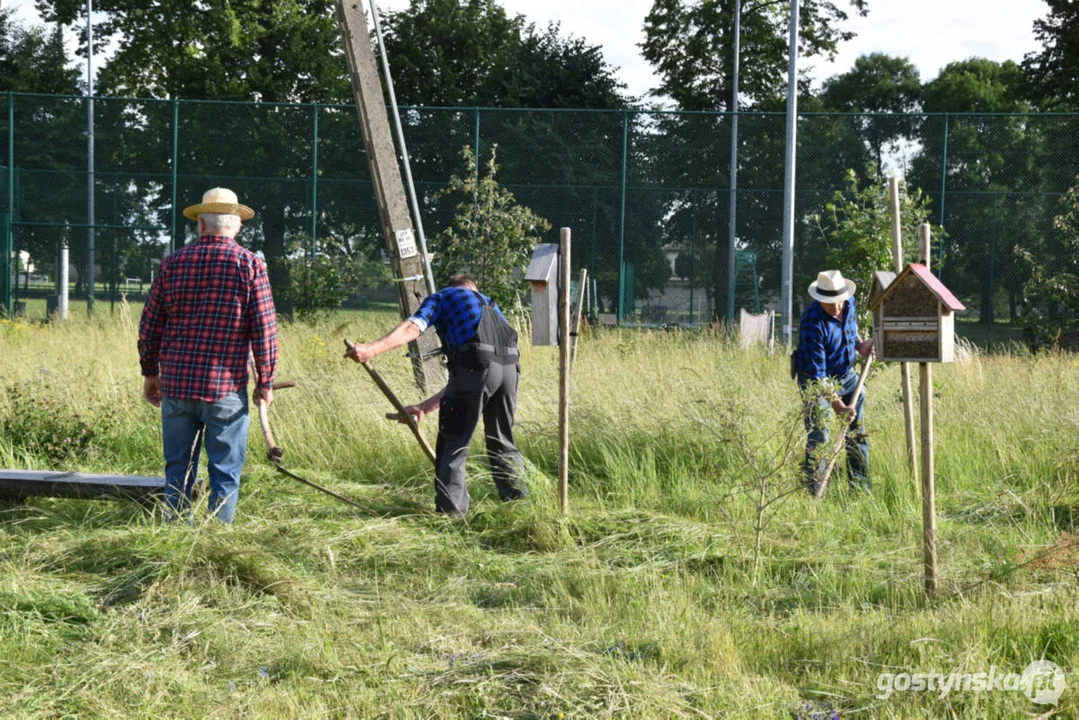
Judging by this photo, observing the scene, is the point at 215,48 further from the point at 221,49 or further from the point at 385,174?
the point at 385,174

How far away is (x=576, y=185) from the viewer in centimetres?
1839

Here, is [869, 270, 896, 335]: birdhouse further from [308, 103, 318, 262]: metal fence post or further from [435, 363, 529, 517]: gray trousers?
[308, 103, 318, 262]: metal fence post

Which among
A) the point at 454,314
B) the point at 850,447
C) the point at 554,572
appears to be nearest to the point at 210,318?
the point at 454,314

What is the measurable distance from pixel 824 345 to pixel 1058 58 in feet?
87.9

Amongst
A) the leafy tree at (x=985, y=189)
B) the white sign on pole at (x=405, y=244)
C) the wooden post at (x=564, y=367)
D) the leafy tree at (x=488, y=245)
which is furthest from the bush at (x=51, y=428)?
the leafy tree at (x=985, y=189)

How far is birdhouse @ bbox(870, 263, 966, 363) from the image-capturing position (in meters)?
4.50

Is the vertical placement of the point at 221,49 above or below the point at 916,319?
above

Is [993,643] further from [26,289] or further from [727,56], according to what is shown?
[727,56]

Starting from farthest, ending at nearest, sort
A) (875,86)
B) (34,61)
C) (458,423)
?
(875,86) → (34,61) → (458,423)

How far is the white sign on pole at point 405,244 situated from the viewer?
8625mm

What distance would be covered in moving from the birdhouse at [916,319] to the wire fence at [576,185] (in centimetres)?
1353

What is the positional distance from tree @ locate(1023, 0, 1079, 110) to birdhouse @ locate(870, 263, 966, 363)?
89.8ft

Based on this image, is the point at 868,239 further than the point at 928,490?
Yes

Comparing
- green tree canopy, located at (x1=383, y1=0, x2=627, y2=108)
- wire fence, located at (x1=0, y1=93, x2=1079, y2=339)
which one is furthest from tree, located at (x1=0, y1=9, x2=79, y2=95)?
wire fence, located at (x1=0, y1=93, x2=1079, y2=339)
